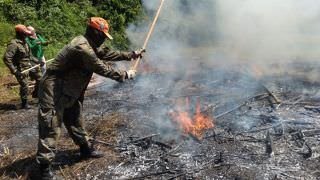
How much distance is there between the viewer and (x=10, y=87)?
11.2 meters

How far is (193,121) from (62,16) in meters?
10.5

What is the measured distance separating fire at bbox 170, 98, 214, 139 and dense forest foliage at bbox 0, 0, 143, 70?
24.9ft

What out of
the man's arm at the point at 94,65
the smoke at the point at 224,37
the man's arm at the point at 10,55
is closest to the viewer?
the man's arm at the point at 94,65

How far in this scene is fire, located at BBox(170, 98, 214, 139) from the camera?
707cm

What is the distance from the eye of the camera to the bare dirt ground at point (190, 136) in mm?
5906

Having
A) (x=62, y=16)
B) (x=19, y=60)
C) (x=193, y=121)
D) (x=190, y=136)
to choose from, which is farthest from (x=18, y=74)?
(x=62, y=16)

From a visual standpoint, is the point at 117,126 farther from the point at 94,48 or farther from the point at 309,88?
the point at 309,88

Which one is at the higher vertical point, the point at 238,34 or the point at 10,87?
the point at 238,34

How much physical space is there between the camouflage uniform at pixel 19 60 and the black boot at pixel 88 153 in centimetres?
322

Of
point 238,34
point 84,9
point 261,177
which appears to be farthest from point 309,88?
point 84,9

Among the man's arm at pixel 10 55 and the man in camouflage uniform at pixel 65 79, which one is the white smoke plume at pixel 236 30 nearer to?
the man's arm at pixel 10 55

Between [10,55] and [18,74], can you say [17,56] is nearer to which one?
[10,55]

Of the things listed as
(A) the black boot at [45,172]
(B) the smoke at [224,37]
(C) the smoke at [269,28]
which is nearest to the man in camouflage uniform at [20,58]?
(B) the smoke at [224,37]

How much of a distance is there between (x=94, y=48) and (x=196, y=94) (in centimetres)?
381
